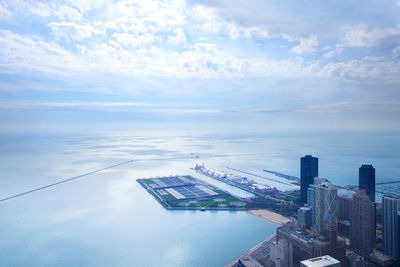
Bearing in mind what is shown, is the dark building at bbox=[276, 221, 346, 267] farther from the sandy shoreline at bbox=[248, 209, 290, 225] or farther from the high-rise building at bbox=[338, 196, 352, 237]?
the sandy shoreline at bbox=[248, 209, 290, 225]

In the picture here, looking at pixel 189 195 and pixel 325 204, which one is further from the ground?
pixel 325 204

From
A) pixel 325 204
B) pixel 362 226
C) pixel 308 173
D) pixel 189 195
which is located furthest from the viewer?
pixel 189 195

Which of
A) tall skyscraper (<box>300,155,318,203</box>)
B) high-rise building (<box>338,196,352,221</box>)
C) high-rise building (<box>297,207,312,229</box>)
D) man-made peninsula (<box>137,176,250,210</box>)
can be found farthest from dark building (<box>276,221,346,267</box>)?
tall skyscraper (<box>300,155,318,203</box>)

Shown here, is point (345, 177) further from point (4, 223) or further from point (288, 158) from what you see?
point (4, 223)

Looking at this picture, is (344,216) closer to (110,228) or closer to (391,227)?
(391,227)

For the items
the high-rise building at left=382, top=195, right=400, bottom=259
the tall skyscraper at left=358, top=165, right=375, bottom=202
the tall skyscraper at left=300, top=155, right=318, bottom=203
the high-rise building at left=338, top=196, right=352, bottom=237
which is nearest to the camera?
the high-rise building at left=382, top=195, right=400, bottom=259

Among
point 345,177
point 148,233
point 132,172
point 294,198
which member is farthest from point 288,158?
A: point 148,233

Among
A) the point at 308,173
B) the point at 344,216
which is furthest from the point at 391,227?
the point at 308,173
